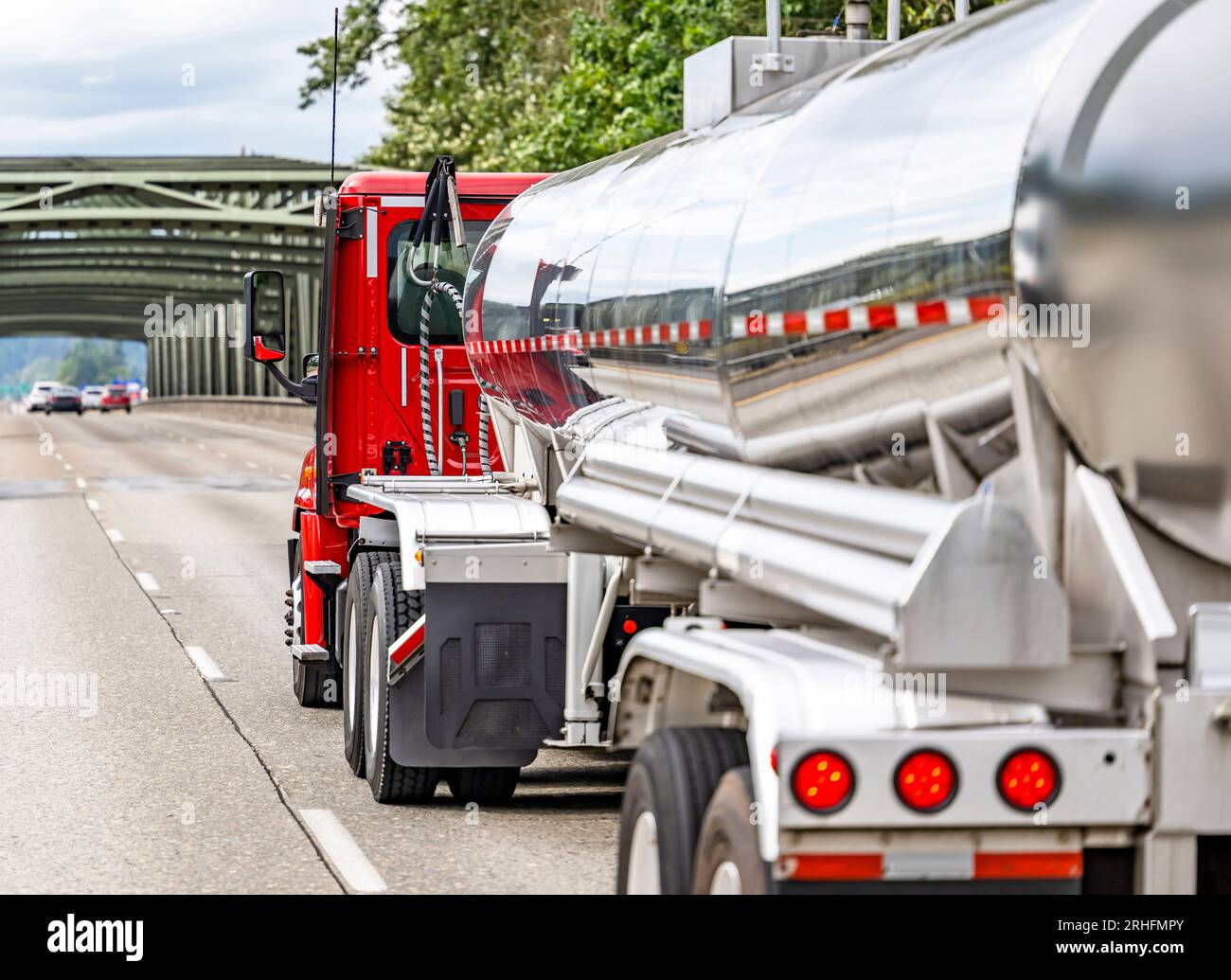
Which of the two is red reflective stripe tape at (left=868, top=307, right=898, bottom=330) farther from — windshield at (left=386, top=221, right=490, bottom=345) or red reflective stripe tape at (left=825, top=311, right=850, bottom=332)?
windshield at (left=386, top=221, right=490, bottom=345)

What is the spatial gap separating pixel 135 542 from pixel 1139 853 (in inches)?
789

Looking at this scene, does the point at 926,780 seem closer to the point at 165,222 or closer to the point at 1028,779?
the point at 1028,779

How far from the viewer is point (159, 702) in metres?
11.7

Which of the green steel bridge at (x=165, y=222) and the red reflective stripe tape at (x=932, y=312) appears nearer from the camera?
the red reflective stripe tape at (x=932, y=312)

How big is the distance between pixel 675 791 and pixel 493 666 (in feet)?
11.8

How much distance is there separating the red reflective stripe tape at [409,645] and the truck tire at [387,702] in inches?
2.9

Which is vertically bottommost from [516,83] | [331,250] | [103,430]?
[103,430]

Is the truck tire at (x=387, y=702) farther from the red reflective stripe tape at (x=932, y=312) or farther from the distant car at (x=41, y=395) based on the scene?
the distant car at (x=41, y=395)

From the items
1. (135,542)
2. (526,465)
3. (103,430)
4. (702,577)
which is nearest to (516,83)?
(135,542)

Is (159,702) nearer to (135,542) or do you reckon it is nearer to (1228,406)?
(1228,406)

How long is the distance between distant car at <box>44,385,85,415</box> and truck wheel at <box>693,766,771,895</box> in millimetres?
101267

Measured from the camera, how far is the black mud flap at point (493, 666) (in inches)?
326

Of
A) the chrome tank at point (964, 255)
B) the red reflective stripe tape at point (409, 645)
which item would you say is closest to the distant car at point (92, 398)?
the red reflective stripe tape at point (409, 645)

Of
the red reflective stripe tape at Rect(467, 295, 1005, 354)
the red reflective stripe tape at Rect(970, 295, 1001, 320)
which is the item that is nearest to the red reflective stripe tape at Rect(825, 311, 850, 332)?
the red reflective stripe tape at Rect(467, 295, 1005, 354)
